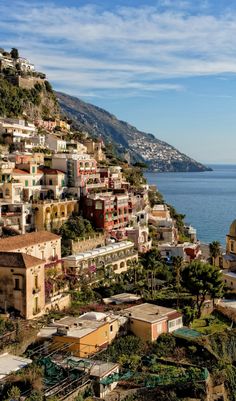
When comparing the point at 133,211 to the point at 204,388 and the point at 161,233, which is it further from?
the point at 204,388

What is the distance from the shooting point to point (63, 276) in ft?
120

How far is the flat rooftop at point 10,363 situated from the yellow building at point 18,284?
5045mm

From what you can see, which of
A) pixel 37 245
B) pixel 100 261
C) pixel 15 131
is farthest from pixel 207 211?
pixel 37 245

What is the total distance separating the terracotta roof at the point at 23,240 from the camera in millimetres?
33391

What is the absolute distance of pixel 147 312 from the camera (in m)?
30.2

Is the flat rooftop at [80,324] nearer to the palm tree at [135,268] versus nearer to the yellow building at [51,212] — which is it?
the palm tree at [135,268]

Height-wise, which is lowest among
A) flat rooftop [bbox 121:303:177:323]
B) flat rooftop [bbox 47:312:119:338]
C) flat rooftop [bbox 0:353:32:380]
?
flat rooftop [bbox 0:353:32:380]

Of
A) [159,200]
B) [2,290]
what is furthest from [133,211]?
[2,290]

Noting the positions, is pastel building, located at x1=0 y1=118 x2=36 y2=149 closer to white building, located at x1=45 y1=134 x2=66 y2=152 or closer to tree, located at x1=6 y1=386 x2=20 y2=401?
white building, located at x1=45 y1=134 x2=66 y2=152

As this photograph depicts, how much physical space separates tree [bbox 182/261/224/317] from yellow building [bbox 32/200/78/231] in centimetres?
1398

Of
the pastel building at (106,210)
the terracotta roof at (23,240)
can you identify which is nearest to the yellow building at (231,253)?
the pastel building at (106,210)

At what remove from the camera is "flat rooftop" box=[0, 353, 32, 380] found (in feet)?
73.1

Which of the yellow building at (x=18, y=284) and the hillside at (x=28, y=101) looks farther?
the hillside at (x=28, y=101)

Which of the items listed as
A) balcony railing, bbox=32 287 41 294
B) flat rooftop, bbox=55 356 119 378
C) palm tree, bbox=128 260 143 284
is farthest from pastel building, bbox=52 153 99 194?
flat rooftop, bbox=55 356 119 378
